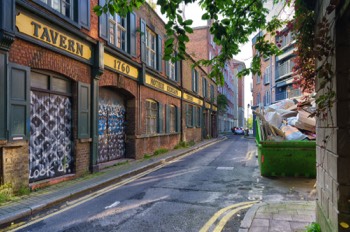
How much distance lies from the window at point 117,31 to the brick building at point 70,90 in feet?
0.14

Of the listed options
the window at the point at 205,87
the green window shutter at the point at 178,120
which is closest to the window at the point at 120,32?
the green window shutter at the point at 178,120

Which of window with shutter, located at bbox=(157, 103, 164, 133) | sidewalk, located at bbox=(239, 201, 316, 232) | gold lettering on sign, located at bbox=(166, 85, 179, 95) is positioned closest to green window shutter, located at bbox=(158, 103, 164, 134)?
window with shutter, located at bbox=(157, 103, 164, 133)

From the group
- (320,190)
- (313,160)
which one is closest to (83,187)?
(320,190)

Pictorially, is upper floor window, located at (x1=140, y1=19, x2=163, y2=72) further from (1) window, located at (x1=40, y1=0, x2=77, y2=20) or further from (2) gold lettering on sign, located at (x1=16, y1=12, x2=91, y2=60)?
(1) window, located at (x1=40, y1=0, x2=77, y2=20)

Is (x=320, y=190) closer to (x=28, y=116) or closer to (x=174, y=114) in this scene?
(x=28, y=116)

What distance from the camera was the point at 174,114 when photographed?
67.9 feet

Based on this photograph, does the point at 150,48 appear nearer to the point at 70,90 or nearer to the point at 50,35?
the point at 70,90

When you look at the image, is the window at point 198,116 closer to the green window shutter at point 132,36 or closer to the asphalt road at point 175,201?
the green window shutter at point 132,36

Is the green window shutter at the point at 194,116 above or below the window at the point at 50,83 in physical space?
below

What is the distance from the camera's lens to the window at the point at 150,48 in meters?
15.5

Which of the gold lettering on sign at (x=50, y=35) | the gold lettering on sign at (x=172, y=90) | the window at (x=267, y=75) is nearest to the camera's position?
the gold lettering on sign at (x=50, y=35)

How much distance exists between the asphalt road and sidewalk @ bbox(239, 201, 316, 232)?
0.31 meters

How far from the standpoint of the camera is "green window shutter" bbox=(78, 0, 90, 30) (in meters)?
9.14

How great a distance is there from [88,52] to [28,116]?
357 cm
